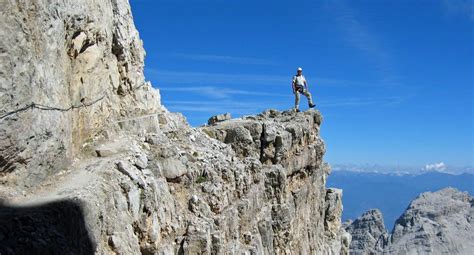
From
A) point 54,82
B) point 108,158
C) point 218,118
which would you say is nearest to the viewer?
point 54,82

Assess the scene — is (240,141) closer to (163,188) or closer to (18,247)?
(163,188)

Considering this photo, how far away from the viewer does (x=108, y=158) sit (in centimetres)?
1975

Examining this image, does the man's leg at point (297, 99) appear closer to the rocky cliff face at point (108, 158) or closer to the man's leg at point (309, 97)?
the man's leg at point (309, 97)

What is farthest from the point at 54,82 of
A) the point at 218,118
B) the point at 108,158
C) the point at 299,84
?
the point at 299,84

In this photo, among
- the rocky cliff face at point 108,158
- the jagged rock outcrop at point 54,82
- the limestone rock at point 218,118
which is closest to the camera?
the rocky cliff face at point 108,158

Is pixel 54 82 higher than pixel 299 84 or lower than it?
lower

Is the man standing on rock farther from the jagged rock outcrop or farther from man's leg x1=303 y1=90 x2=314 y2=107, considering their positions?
the jagged rock outcrop

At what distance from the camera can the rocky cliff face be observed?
579 inches

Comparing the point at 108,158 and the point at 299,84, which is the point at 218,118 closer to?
the point at 299,84

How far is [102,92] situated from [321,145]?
2742 cm

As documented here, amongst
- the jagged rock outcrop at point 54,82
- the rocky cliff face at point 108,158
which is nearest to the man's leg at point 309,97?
the rocky cliff face at point 108,158

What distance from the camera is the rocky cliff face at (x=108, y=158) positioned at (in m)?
14.7

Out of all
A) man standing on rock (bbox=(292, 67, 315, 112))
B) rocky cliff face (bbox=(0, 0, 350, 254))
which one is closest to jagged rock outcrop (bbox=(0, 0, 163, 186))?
rocky cliff face (bbox=(0, 0, 350, 254))

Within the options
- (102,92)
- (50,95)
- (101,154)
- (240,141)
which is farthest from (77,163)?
(240,141)
